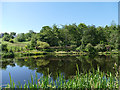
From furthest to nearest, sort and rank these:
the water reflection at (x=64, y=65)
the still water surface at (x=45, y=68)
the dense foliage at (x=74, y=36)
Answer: the dense foliage at (x=74, y=36) → the water reflection at (x=64, y=65) → the still water surface at (x=45, y=68)

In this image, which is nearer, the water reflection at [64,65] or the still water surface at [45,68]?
the still water surface at [45,68]

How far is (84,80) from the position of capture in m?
3.47

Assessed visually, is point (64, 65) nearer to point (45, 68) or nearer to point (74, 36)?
point (45, 68)

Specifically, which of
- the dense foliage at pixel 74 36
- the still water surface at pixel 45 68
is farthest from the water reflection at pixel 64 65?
the dense foliage at pixel 74 36

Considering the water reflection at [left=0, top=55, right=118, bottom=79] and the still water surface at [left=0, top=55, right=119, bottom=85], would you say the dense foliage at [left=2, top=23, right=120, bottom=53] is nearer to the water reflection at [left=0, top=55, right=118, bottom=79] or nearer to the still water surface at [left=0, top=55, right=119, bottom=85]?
the water reflection at [left=0, top=55, right=118, bottom=79]

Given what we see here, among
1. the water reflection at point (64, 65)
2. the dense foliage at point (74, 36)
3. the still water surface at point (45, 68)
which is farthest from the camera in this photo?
the dense foliage at point (74, 36)

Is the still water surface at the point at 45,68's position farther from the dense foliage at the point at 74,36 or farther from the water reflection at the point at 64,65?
the dense foliage at the point at 74,36

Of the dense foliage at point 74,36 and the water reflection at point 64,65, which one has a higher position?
the dense foliage at point 74,36

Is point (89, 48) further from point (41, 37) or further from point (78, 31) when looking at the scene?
point (41, 37)

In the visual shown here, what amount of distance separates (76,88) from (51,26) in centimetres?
2442

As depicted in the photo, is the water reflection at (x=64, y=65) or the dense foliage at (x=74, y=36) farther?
the dense foliage at (x=74, y=36)

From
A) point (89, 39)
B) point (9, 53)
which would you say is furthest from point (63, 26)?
point (9, 53)

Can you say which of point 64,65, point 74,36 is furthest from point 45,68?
point 74,36

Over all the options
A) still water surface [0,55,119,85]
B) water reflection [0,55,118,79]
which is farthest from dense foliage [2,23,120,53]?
still water surface [0,55,119,85]
